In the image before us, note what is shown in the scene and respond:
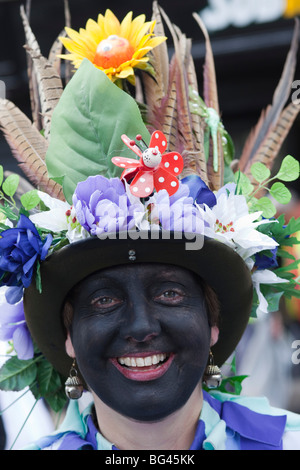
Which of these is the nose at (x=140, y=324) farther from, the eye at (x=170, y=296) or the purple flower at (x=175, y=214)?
the purple flower at (x=175, y=214)

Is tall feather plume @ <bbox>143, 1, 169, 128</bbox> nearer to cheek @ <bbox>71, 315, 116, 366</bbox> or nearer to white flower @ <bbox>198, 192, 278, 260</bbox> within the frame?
white flower @ <bbox>198, 192, 278, 260</bbox>

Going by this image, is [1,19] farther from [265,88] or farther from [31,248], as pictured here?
[31,248]

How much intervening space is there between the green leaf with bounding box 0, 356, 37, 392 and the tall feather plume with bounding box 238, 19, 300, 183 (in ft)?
3.42

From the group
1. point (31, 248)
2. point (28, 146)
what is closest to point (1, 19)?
point (28, 146)

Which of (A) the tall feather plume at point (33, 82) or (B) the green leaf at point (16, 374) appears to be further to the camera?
(B) the green leaf at point (16, 374)

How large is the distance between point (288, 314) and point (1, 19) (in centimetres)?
339

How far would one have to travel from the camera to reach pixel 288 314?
6.34 m

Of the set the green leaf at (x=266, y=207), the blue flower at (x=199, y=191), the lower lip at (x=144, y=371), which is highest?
the blue flower at (x=199, y=191)

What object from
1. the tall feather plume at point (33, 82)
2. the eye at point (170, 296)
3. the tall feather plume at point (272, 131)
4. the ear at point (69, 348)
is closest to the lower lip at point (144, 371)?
the eye at point (170, 296)

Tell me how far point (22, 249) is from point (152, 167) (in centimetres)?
45

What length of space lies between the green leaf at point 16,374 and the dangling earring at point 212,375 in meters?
0.66

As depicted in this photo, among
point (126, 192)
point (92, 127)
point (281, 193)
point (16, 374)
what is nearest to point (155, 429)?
point (16, 374)

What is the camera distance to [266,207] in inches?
93.2

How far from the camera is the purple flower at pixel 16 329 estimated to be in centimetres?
254
